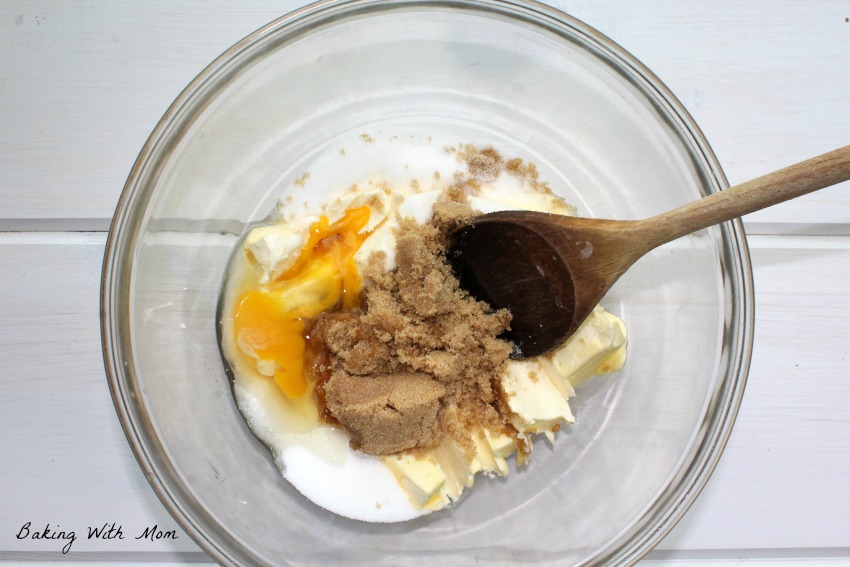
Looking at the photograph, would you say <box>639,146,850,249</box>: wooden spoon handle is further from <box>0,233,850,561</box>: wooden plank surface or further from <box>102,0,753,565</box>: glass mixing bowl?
<box>0,233,850,561</box>: wooden plank surface

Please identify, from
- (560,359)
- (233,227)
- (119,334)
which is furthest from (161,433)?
(560,359)

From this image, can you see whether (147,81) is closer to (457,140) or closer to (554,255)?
(457,140)

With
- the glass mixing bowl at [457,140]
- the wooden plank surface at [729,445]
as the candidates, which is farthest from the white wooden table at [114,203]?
the glass mixing bowl at [457,140]

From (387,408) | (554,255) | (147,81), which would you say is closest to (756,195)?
(554,255)

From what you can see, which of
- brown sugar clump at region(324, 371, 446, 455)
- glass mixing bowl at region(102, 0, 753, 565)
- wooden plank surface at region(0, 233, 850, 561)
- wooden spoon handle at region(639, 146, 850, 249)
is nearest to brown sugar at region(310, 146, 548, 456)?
brown sugar clump at region(324, 371, 446, 455)

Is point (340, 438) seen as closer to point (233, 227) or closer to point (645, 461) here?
point (233, 227)

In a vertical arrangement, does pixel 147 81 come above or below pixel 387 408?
above

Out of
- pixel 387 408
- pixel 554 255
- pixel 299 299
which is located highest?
pixel 554 255

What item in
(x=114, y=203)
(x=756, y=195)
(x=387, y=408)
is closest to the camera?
(x=756, y=195)
